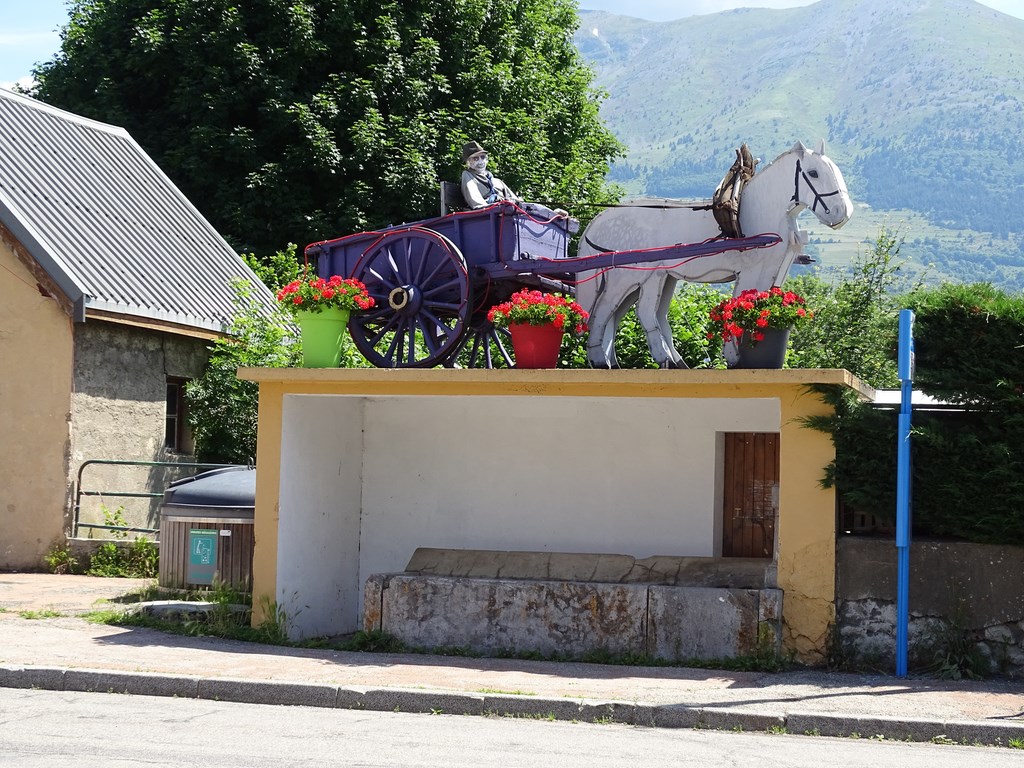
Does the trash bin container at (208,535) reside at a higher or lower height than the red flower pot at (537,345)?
lower

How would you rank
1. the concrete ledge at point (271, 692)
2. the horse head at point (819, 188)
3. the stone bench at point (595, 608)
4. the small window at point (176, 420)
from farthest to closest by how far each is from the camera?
the small window at point (176, 420), the horse head at point (819, 188), the stone bench at point (595, 608), the concrete ledge at point (271, 692)

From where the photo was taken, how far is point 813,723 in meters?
8.25

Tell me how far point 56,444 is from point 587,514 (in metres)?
7.04

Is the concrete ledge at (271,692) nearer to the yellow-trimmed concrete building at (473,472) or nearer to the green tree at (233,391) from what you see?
the yellow-trimmed concrete building at (473,472)

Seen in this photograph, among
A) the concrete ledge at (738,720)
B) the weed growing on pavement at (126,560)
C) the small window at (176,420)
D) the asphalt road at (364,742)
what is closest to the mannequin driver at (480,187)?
the concrete ledge at (738,720)

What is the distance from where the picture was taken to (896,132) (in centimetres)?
16488

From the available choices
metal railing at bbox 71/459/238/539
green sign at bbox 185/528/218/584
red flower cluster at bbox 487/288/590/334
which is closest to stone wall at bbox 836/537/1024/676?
red flower cluster at bbox 487/288/590/334

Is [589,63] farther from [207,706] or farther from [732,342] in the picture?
[207,706]

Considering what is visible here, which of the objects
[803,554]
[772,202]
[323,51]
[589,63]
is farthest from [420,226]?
[589,63]

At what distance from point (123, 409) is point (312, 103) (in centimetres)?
1128

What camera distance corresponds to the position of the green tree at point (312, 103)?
84.7 feet

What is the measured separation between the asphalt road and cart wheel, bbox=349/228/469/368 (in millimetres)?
4421

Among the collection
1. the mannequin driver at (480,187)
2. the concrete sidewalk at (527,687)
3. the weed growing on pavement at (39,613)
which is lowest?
the concrete sidewalk at (527,687)

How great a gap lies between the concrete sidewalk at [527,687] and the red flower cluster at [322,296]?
124 inches
